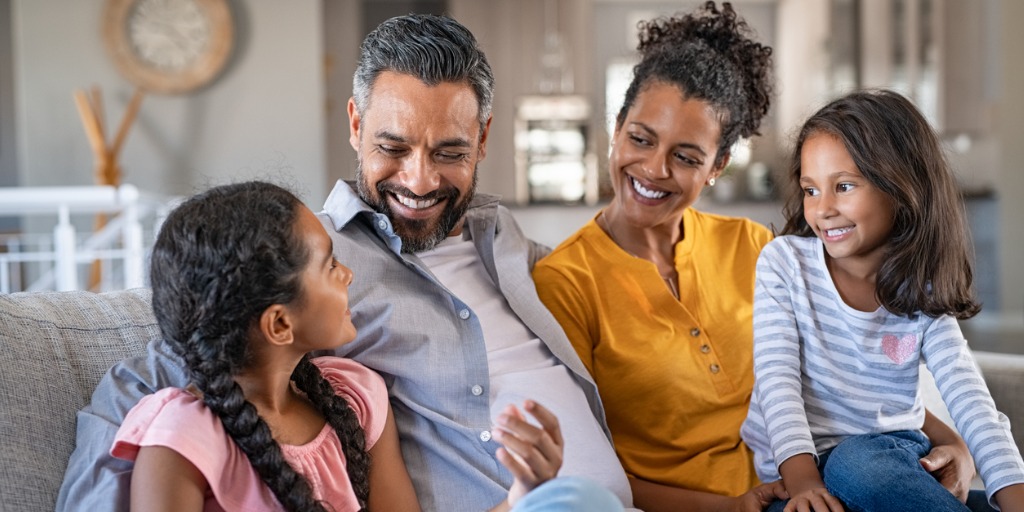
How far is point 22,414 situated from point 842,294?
1246 mm

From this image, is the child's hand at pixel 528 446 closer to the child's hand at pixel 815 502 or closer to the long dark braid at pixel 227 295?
the long dark braid at pixel 227 295

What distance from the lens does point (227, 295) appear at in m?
1.21

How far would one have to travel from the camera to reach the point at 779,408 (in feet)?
4.94

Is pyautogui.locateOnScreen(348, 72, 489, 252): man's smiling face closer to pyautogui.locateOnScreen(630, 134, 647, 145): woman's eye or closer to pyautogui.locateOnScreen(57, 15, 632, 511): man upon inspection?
pyautogui.locateOnScreen(57, 15, 632, 511): man

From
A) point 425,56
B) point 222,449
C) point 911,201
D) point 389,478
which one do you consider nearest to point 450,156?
point 425,56

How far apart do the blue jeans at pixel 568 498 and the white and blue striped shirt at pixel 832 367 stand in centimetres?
55

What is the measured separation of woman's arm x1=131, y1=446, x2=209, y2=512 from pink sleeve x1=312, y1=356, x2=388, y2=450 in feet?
0.95

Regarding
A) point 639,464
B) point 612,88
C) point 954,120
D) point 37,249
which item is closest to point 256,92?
point 37,249

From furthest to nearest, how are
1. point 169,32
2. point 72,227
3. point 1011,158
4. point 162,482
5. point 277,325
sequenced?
point 169,32
point 1011,158
point 72,227
point 277,325
point 162,482

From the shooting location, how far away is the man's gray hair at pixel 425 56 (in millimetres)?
1620

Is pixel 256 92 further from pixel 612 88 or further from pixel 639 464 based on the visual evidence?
pixel 639 464

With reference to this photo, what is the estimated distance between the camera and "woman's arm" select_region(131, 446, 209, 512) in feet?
3.76

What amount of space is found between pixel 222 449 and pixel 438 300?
20.7 inches

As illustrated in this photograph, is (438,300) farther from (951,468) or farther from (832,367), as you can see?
(951,468)
